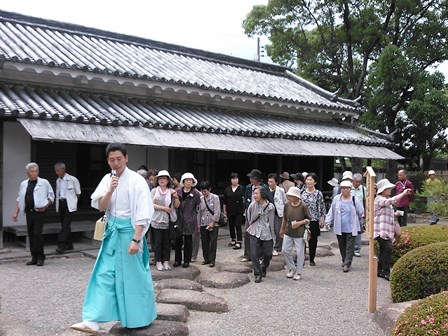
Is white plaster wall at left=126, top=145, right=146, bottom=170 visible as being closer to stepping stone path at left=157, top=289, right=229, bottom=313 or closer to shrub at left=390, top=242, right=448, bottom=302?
stepping stone path at left=157, top=289, right=229, bottom=313

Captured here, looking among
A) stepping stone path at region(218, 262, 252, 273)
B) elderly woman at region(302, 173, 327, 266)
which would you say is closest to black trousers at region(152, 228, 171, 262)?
stepping stone path at region(218, 262, 252, 273)

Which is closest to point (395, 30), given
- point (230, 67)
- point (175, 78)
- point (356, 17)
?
point (356, 17)

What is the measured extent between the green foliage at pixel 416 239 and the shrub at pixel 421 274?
2717 millimetres

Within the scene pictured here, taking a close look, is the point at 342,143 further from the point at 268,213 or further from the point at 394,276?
the point at 394,276

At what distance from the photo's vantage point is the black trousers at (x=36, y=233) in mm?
8188

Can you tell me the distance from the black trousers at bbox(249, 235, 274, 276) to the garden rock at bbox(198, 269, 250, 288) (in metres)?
0.26

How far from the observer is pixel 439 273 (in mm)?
5613

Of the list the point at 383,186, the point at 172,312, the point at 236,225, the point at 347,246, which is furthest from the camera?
the point at 236,225

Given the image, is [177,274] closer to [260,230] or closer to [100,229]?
[260,230]

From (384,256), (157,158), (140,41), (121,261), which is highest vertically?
(140,41)

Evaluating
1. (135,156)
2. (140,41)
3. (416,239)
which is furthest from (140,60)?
(416,239)

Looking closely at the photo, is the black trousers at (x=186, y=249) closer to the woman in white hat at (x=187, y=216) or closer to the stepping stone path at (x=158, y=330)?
the woman in white hat at (x=187, y=216)

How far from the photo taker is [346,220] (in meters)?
8.55

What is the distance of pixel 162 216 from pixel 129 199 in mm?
3286
